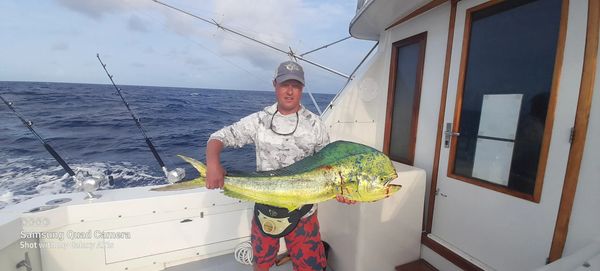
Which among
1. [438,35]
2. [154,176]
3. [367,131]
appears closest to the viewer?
[438,35]

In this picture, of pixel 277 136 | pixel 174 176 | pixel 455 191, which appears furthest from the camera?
pixel 455 191

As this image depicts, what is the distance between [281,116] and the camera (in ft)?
5.70

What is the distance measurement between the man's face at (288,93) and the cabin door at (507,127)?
1.67 m

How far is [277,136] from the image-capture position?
170cm

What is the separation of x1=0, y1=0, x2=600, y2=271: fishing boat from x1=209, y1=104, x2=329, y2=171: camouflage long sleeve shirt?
856 mm

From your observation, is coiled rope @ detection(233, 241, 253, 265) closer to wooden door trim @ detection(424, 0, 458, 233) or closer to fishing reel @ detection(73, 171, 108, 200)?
fishing reel @ detection(73, 171, 108, 200)

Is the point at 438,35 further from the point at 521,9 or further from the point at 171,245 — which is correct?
the point at 171,245

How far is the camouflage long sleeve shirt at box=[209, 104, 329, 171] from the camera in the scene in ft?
5.58

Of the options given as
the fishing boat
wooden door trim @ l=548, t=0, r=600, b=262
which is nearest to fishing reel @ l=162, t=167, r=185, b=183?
the fishing boat

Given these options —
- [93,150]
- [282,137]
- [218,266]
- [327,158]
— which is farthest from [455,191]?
[93,150]

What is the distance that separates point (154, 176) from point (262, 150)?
596cm

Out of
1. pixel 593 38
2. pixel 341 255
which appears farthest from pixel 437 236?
pixel 593 38

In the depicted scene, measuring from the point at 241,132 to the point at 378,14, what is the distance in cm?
220

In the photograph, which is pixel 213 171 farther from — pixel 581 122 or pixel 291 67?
pixel 581 122
